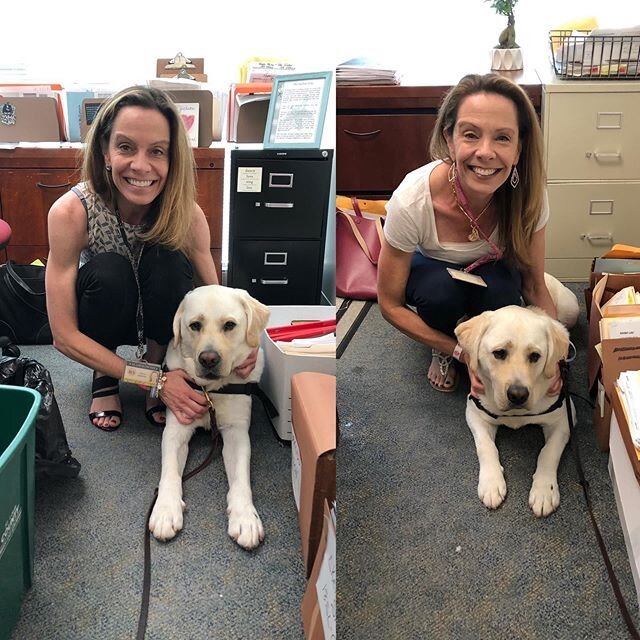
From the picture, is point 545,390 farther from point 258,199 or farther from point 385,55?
point 385,55

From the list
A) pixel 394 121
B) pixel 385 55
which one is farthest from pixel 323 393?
pixel 394 121

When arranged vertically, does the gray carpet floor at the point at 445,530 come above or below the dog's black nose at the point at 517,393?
below

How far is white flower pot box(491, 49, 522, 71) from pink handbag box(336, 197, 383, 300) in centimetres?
52

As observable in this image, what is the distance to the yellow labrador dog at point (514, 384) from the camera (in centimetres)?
121

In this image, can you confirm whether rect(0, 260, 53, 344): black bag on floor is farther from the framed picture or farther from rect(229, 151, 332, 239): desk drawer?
the framed picture

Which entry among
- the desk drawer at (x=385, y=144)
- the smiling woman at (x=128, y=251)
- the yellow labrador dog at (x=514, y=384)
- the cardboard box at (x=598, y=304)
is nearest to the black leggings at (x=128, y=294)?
the smiling woman at (x=128, y=251)

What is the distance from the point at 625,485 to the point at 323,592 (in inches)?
26.2

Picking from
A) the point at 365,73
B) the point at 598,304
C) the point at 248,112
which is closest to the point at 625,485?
the point at 598,304

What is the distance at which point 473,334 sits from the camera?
1.30m

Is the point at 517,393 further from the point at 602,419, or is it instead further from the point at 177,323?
the point at 177,323

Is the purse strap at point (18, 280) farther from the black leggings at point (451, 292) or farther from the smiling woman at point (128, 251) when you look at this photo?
the black leggings at point (451, 292)

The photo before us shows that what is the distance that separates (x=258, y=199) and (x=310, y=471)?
53 centimetres

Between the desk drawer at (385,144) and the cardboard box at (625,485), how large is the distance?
85cm

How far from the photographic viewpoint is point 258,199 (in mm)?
1121
